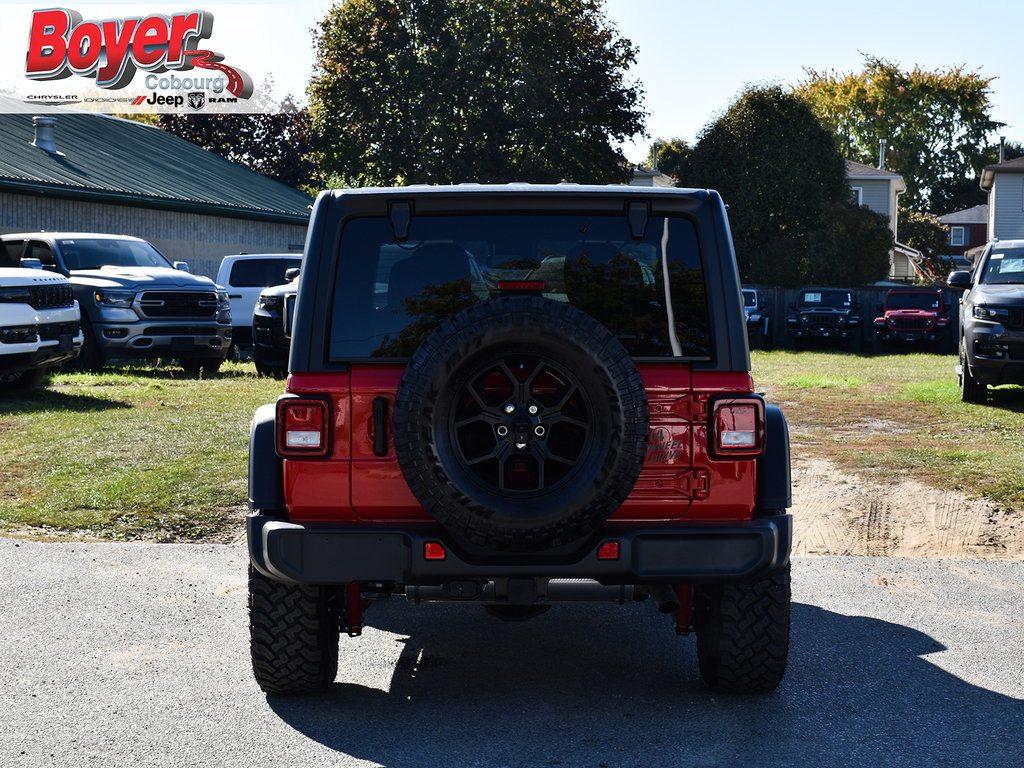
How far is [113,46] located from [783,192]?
811 inches

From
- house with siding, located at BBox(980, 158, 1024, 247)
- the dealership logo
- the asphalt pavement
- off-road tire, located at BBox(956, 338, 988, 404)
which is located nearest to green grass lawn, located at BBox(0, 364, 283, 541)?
the asphalt pavement

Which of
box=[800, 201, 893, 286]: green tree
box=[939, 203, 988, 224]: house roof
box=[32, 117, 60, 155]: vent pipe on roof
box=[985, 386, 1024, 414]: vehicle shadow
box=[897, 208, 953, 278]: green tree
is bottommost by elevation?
box=[985, 386, 1024, 414]: vehicle shadow

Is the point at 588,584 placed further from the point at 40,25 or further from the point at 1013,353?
the point at 40,25

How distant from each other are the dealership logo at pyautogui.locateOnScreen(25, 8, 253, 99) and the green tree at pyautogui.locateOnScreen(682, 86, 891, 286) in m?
15.8

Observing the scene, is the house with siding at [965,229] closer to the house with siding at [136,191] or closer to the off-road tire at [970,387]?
the house with siding at [136,191]

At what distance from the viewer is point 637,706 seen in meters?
4.63

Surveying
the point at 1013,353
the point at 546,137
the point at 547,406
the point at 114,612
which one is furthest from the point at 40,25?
the point at 547,406

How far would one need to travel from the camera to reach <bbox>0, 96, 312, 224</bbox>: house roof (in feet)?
82.7

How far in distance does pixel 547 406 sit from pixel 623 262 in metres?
0.66

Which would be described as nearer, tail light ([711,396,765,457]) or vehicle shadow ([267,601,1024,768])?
vehicle shadow ([267,601,1024,768])

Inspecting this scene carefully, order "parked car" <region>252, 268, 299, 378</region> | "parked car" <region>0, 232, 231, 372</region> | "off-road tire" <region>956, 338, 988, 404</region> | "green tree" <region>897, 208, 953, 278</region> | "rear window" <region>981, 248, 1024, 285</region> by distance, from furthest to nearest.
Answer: "green tree" <region>897, 208, 953, 278</region> < "parked car" <region>0, 232, 231, 372</region> < "parked car" <region>252, 268, 299, 378</region> < "off-road tire" <region>956, 338, 988, 404</region> < "rear window" <region>981, 248, 1024, 285</region>

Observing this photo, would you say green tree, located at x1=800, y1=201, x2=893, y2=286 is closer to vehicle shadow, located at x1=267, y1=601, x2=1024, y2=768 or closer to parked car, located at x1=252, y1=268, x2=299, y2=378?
parked car, located at x1=252, y1=268, x2=299, y2=378

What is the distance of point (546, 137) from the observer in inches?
1650

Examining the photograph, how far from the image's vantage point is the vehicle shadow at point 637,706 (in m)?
4.12
